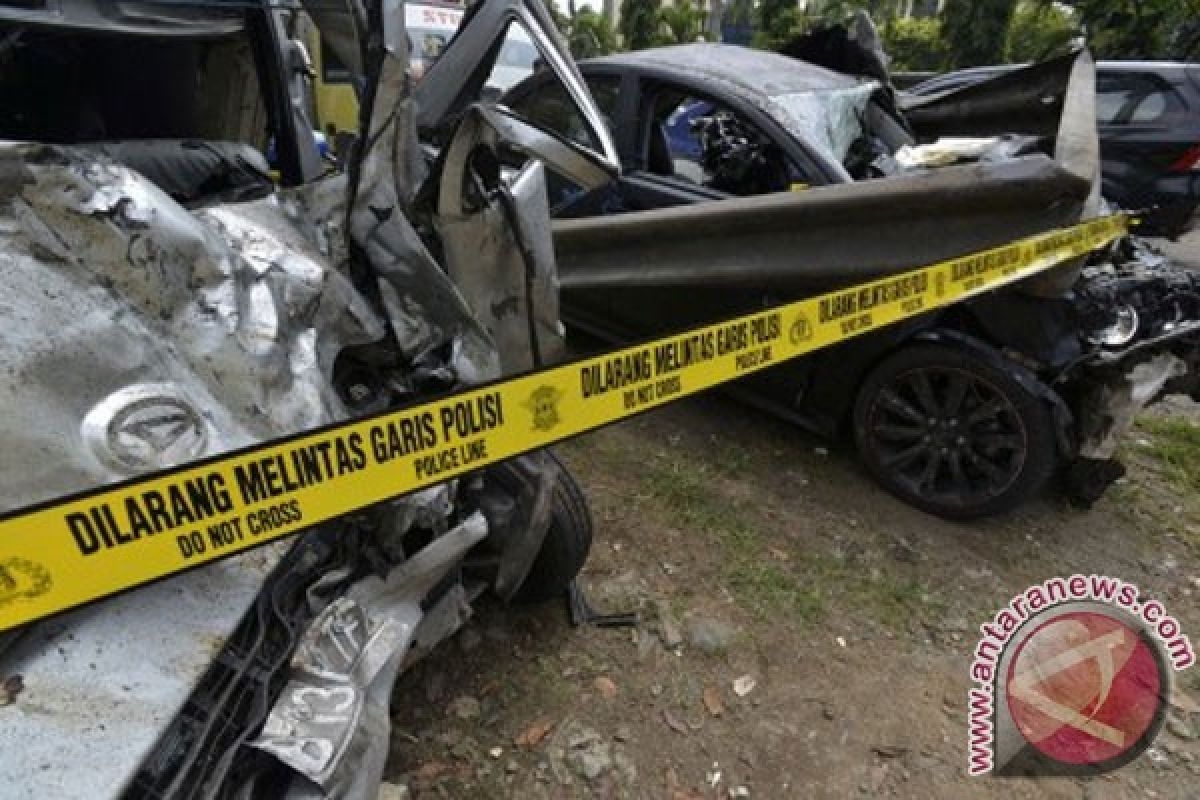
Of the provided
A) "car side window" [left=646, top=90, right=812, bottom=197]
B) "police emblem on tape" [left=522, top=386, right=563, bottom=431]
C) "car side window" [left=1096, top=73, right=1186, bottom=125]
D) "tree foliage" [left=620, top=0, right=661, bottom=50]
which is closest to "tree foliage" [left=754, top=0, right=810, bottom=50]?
"tree foliage" [left=620, top=0, right=661, bottom=50]

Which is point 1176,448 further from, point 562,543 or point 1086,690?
point 562,543

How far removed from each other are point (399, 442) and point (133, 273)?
0.56 m

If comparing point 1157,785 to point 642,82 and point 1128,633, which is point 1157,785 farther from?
point 642,82

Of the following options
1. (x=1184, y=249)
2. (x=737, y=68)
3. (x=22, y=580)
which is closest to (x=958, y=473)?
(x=737, y=68)

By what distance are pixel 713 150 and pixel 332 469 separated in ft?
9.87

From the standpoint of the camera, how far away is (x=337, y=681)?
1.37 m

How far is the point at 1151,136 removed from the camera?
20.3ft

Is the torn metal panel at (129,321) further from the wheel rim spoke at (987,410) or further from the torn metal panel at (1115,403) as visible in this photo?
the torn metal panel at (1115,403)

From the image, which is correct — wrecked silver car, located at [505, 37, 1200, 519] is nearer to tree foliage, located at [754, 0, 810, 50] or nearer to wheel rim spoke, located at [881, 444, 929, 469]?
wheel rim spoke, located at [881, 444, 929, 469]

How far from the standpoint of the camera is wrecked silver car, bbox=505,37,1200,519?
2.82 meters

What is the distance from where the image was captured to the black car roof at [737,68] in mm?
3543

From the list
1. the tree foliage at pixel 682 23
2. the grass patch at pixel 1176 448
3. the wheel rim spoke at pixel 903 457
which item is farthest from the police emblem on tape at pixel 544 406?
the tree foliage at pixel 682 23

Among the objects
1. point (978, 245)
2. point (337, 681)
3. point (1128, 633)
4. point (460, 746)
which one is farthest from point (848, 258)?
point (337, 681)

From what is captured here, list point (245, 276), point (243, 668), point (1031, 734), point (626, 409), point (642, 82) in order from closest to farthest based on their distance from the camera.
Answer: point (243, 668)
point (245, 276)
point (626, 409)
point (1031, 734)
point (642, 82)
